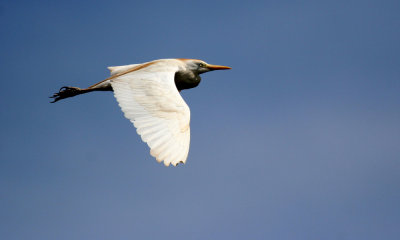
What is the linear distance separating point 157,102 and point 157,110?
30 centimetres

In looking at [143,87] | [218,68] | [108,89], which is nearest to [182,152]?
[143,87]

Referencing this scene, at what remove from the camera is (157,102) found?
7688 mm

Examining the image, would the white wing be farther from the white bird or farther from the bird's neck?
the bird's neck

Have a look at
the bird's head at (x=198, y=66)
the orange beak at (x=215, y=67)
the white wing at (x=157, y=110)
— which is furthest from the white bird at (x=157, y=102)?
the orange beak at (x=215, y=67)

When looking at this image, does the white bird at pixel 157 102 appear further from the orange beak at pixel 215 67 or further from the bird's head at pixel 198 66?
the orange beak at pixel 215 67

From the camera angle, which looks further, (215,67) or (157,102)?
(215,67)

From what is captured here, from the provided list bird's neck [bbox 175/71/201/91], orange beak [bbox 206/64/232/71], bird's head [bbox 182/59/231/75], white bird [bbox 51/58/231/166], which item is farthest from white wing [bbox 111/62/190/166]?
orange beak [bbox 206/64/232/71]

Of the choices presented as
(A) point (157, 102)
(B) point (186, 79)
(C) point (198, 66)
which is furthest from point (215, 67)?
(A) point (157, 102)

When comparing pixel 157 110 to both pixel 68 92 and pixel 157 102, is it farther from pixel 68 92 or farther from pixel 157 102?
pixel 68 92

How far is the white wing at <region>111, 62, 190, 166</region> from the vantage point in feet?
21.2

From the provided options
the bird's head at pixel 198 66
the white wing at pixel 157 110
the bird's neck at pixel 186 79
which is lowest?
the white wing at pixel 157 110

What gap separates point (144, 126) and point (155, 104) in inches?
31.7

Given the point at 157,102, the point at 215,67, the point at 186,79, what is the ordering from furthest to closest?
1. the point at 215,67
2. the point at 186,79
3. the point at 157,102

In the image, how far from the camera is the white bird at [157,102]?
6.52 meters
